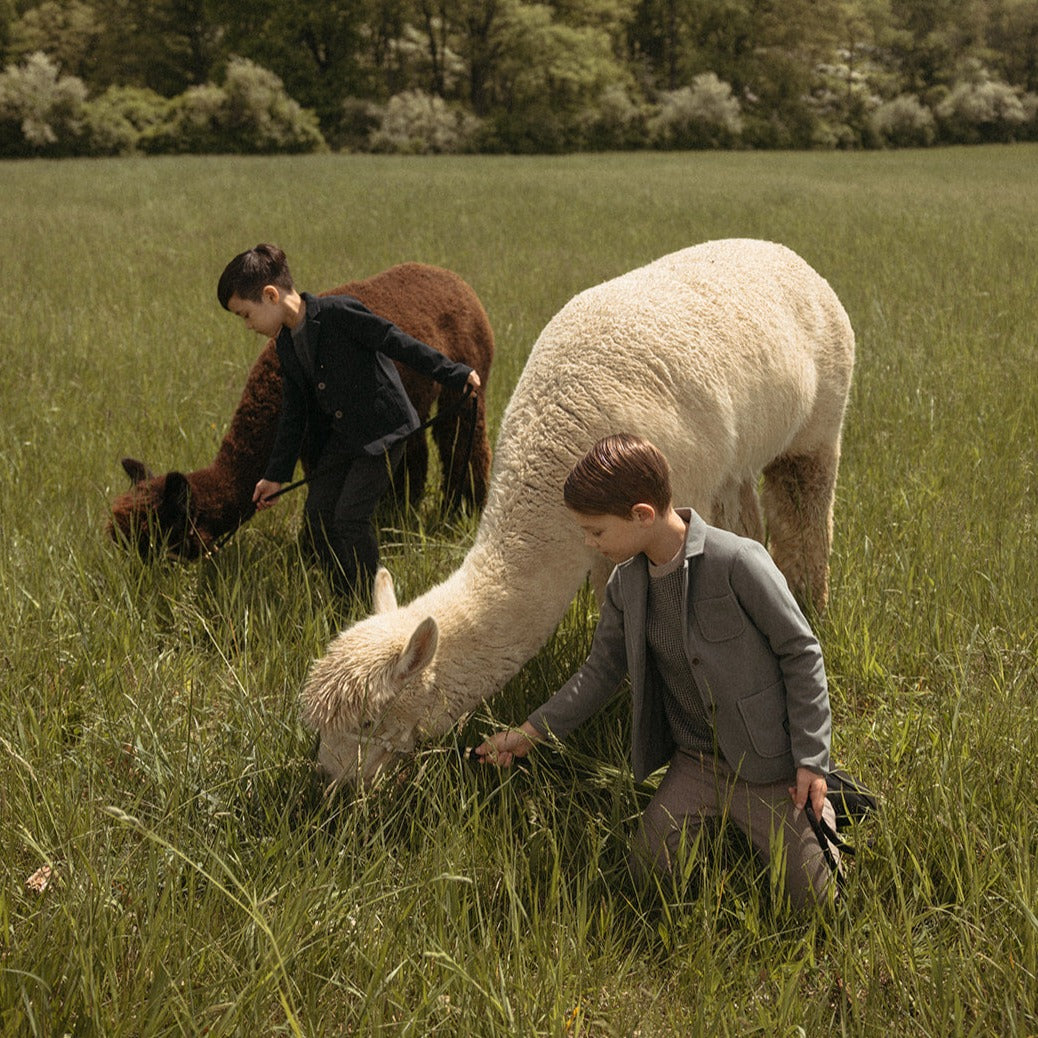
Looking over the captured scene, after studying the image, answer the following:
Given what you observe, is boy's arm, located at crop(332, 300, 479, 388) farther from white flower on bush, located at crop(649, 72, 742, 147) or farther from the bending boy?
white flower on bush, located at crop(649, 72, 742, 147)

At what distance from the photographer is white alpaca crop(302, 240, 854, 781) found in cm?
283

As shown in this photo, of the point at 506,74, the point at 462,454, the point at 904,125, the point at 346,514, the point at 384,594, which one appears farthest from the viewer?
the point at 506,74

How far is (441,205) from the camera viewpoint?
18828mm

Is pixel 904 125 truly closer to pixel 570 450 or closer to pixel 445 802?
pixel 570 450

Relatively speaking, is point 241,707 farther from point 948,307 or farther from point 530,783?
point 948,307

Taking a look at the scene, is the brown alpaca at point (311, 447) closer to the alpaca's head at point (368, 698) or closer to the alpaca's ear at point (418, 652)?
the alpaca's head at point (368, 698)

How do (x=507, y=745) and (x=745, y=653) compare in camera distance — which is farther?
(x=507, y=745)

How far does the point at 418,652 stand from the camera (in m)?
2.68

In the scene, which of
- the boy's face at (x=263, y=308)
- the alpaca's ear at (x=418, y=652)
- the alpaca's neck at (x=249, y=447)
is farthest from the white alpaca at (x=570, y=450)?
the alpaca's neck at (x=249, y=447)

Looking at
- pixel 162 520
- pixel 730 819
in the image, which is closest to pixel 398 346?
pixel 162 520

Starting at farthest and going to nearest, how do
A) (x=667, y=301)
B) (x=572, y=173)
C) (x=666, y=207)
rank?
1. (x=572, y=173)
2. (x=666, y=207)
3. (x=667, y=301)

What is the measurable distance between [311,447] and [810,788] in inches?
102

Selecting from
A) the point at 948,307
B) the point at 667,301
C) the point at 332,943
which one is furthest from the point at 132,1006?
the point at 948,307

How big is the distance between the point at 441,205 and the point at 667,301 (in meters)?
16.2
